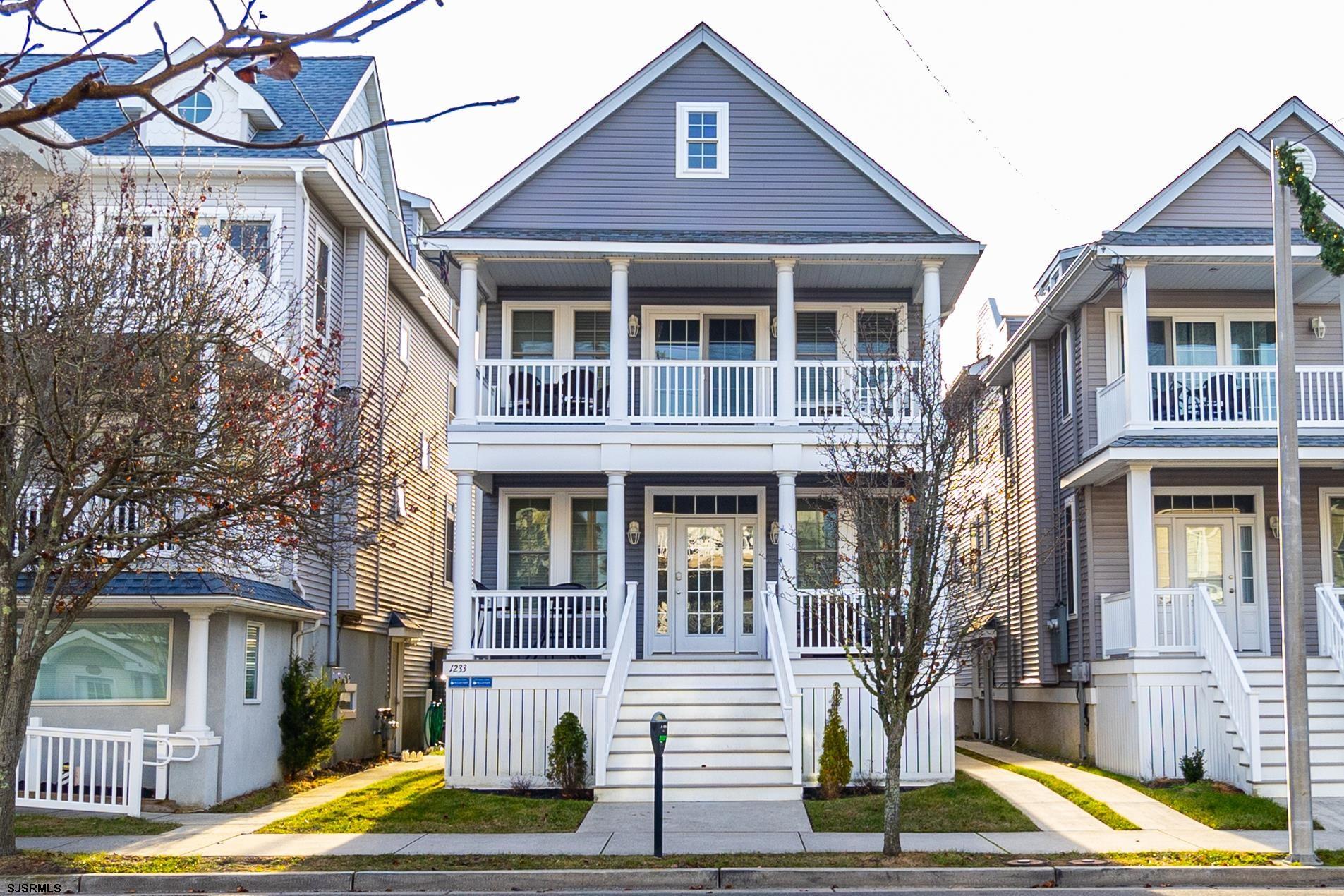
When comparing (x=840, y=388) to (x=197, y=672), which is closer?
(x=197, y=672)

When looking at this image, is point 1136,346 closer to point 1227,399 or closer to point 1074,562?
point 1227,399

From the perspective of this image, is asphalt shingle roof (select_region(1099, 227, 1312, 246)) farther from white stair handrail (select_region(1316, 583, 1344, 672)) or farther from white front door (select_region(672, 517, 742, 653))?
white front door (select_region(672, 517, 742, 653))

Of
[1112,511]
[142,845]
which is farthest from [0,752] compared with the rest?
[1112,511]

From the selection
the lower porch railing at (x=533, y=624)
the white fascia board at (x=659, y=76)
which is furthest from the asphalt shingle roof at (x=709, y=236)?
the lower porch railing at (x=533, y=624)

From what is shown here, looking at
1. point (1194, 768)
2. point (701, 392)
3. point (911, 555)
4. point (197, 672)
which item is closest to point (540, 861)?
point (911, 555)

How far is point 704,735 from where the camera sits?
1728cm

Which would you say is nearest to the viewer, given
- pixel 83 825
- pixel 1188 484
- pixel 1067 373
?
pixel 83 825

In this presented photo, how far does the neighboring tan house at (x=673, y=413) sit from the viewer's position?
1795 cm

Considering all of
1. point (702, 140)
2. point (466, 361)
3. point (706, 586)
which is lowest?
point (706, 586)

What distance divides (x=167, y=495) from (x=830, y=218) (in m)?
10.8

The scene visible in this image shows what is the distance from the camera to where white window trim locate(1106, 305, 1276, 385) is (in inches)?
827

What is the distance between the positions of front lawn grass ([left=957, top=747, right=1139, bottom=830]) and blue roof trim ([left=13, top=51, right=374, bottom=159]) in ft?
41.0

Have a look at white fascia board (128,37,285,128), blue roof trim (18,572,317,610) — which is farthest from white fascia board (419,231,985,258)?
blue roof trim (18,572,317,610)

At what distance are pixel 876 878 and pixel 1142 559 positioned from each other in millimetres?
8127
